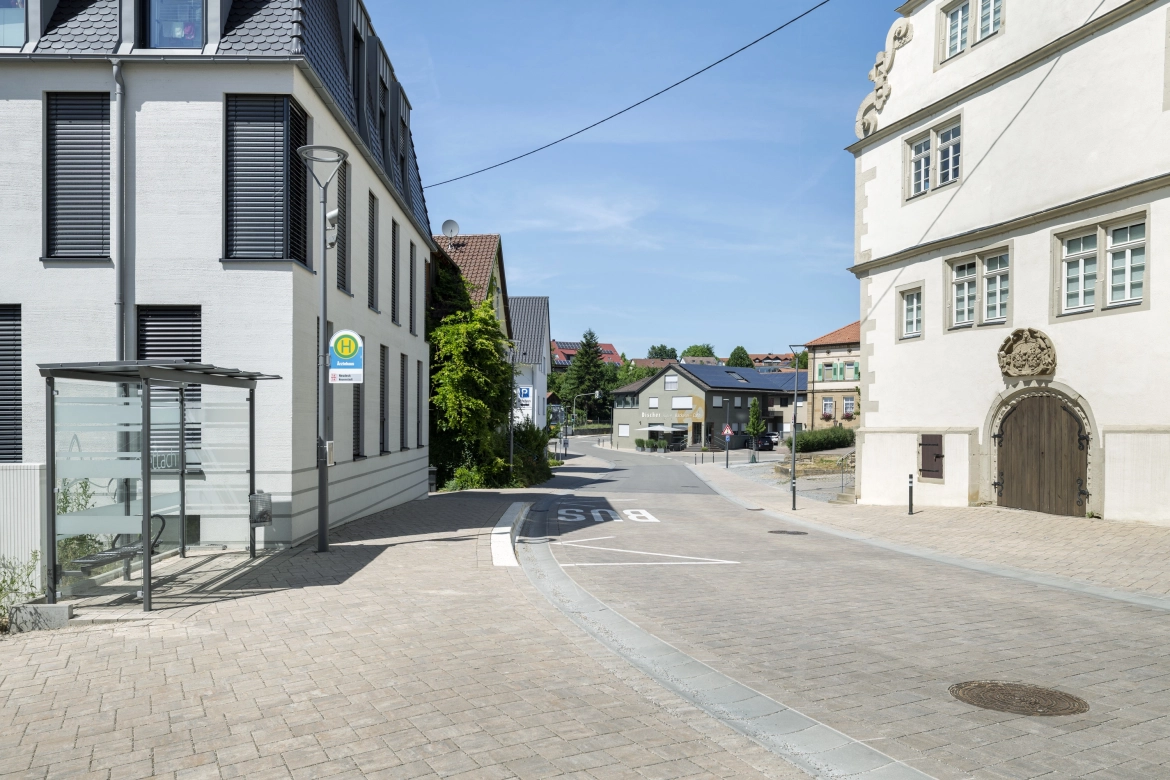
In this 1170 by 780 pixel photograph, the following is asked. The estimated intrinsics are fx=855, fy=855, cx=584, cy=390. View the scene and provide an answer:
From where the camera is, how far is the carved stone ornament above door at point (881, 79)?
21891mm

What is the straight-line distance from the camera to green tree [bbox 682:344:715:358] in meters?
193

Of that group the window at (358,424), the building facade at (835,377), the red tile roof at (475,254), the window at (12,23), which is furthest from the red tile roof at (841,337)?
the window at (12,23)

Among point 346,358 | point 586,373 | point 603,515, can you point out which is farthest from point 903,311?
point 586,373

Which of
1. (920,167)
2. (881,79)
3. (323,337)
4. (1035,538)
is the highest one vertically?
(881,79)

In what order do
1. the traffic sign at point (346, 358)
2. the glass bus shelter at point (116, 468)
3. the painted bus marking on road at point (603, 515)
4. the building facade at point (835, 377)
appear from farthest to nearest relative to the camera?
the building facade at point (835, 377), the painted bus marking on road at point (603, 515), the traffic sign at point (346, 358), the glass bus shelter at point (116, 468)

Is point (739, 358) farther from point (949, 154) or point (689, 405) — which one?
point (949, 154)

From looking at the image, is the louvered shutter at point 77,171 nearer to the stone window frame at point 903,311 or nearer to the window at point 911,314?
the stone window frame at point 903,311

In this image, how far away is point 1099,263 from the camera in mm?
16109

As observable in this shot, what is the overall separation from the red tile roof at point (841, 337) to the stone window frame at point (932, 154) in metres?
45.7

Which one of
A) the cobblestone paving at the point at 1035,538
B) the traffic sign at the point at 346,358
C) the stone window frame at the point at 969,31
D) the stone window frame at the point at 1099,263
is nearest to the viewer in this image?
the cobblestone paving at the point at 1035,538

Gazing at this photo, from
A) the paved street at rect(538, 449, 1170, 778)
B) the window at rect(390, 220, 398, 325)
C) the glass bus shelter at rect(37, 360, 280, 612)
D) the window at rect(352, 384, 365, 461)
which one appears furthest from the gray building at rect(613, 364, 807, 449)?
the glass bus shelter at rect(37, 360, 280, 612)

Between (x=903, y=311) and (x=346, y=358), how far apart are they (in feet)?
49.1

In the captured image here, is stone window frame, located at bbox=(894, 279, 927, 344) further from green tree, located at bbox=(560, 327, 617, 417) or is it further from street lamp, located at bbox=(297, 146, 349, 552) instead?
green tree, located at bbox=(560, 327, 617, 417)

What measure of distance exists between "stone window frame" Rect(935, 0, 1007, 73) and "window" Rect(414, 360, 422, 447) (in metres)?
15.4
